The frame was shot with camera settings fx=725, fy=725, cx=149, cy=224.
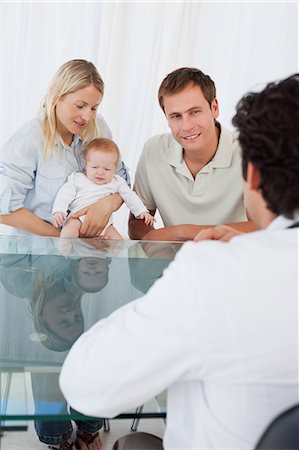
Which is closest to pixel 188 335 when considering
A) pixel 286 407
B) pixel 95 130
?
pixel 286 407

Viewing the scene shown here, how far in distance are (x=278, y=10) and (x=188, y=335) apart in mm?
3805

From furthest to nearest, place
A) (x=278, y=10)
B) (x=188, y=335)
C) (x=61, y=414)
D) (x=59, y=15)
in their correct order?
(x=278, y=10) → (x=59, y=15) → (x=61, y=414) → (x=188, y=335)

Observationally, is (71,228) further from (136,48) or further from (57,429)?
(136,48)

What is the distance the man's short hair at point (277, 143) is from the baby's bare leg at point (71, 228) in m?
1.50

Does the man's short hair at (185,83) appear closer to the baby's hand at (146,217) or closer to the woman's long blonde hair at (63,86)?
the woman's long blonde hair at (63,86)

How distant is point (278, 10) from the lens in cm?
456

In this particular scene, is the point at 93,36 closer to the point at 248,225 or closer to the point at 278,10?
the point at 278,10

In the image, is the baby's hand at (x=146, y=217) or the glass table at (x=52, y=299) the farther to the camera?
the baby's hand at (x=146, y=217)

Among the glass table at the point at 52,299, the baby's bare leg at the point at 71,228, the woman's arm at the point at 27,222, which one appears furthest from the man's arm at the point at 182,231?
the woman's arm at the point at 27,222

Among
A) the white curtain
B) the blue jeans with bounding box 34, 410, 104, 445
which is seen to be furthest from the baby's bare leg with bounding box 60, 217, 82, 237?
the white curtain

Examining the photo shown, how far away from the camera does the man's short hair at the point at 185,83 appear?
2.72 m

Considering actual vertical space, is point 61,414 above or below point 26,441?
above

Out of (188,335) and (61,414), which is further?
(61,414)

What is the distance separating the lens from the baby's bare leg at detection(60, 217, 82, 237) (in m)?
2.74
